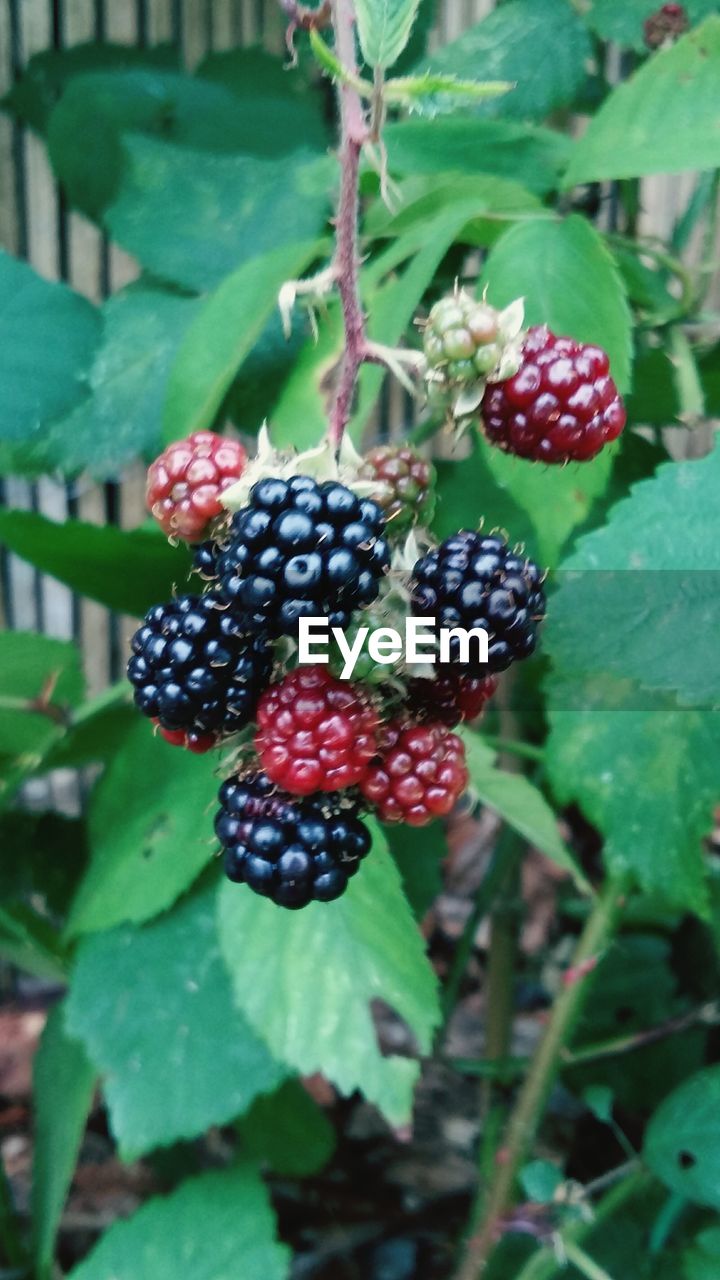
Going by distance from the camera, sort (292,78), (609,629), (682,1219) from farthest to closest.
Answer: (292,78) < (682,1219) < (609,629)

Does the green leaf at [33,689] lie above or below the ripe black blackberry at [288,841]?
below

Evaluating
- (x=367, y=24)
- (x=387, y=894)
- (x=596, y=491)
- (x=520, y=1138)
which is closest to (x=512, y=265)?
(x=596, y=491)

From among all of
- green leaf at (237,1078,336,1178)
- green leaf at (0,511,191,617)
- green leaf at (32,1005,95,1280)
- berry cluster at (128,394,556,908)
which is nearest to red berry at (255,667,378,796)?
berry cluster at (128,394,556,908)

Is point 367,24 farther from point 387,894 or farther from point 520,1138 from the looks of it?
point 520,1138

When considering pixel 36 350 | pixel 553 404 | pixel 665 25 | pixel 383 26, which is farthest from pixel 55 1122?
pixel 665 25

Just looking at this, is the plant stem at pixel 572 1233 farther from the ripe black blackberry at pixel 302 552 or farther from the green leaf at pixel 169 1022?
the ripe black blackberry at pixel 302 552

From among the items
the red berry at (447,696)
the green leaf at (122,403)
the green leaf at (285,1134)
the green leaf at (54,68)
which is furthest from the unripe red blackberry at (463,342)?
the green leaf at (54,68)
